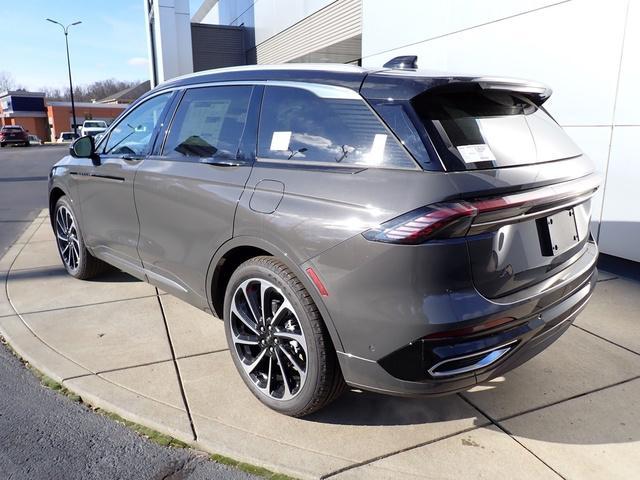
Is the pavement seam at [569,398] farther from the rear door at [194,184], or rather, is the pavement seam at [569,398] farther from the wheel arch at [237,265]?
the rear door at [194,184]

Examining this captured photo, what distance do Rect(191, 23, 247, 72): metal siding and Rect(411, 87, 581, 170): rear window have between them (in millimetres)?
19557

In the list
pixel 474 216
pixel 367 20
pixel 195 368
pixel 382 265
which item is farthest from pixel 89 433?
pixel 367 20

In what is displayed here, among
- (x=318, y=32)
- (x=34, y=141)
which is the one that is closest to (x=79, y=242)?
(x=318, y=32)

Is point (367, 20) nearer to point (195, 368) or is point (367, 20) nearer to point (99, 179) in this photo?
point (99, 179)

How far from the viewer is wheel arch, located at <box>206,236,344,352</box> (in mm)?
2412

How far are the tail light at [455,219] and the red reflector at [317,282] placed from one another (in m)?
0.33

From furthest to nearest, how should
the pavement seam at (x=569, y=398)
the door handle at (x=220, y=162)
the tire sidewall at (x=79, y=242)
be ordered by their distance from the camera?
the tire sidewall at (x=79, y=242), the door handle at (x=220, y=162), the pavement seam at (x=569, y=398)

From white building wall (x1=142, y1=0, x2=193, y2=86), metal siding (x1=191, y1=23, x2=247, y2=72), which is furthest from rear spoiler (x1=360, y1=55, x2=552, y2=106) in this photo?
metal siding (x1=191, y1=23, x2=247, y2=72)

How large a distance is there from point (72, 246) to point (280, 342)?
3199 millimetres

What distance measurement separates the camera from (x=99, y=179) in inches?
167

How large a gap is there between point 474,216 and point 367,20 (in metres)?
8.33

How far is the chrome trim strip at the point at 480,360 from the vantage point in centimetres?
218

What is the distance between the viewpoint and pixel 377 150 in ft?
7.68

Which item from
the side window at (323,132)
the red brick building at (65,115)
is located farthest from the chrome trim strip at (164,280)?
the red brick building at (65,115)
